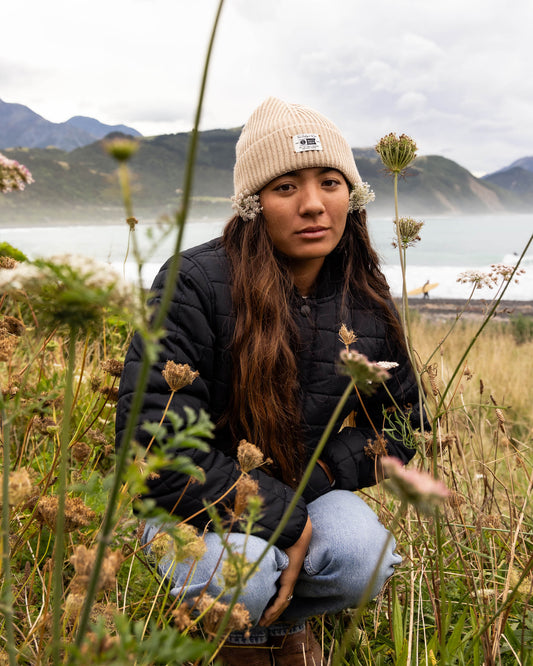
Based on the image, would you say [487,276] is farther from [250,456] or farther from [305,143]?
[250,456]

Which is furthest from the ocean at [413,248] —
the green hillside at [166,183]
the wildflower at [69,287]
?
the green hillside at [166,183]

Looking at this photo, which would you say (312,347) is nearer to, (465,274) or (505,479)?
(465,274)

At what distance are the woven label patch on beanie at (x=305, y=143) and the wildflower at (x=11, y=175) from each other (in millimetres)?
1386

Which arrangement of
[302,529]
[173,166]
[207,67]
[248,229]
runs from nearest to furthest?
[207,67], [302,529], [248,229], [173,166]

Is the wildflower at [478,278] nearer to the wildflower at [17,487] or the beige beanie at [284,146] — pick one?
the beige beanie at [284,146]

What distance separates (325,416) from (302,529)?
0.55 metres

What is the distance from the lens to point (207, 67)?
0.47 meters

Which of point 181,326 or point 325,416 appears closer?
point 181,326

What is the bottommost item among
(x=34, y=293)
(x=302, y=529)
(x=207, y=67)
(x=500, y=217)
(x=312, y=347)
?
(x=302, y=529)

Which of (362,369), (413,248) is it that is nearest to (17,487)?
(362,369)

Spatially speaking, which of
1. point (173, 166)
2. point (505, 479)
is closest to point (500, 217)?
point (173, 166)

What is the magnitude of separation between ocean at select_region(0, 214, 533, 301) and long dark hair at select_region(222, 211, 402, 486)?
1.13 ft

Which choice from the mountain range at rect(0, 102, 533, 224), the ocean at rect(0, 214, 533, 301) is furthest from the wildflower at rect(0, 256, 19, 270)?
the mountain range at rect(0, 102, 533, 224)

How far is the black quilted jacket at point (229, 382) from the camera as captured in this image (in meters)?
1.96
